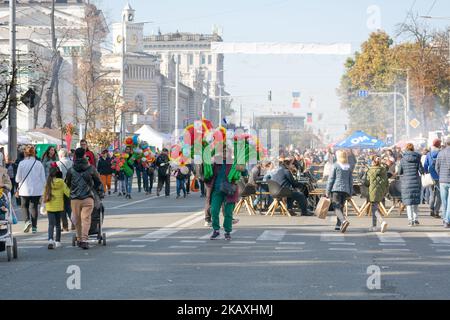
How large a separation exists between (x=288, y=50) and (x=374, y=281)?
29622 millimetres

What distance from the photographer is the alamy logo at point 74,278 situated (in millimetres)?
12055

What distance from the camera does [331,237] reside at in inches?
772

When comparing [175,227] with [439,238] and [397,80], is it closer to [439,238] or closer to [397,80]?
[439,238]

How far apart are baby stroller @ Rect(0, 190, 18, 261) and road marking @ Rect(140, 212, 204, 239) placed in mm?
4165

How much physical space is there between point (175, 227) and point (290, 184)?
5041mm

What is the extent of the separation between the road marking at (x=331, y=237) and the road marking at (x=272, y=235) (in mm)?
750

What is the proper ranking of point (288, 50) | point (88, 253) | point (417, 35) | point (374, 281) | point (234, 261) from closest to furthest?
point (374, 281), point (234, 261), point (88, 253), point (288, 50), point (417, 35)

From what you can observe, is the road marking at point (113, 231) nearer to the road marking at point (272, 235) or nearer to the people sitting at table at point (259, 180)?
the road marking at point (272, 235)

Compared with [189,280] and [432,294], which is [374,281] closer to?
[432,294]

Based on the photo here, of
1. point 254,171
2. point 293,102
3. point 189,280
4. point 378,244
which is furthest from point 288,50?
point 293,102

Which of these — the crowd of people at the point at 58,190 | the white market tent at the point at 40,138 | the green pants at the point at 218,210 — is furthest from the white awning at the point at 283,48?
the green pants at the point at 218,210

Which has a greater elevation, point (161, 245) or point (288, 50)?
point (288, 50)

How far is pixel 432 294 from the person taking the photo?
11430 mm

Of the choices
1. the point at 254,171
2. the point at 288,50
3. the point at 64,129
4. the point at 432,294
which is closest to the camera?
the point at 432,294
